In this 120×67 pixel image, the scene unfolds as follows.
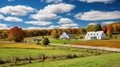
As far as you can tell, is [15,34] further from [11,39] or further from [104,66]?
[104,66]

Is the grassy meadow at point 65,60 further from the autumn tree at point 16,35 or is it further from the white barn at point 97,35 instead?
the white barn at point 97,35

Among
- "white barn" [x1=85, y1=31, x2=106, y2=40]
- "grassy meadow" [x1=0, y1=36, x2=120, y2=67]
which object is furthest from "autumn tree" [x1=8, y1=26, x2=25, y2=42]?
"white barn" [x1=85, y1=31, x2=106, y2=40]

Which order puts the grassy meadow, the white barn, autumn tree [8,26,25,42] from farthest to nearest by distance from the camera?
the white barn → autumn tree [8,26,25,42] → the grassy meadow

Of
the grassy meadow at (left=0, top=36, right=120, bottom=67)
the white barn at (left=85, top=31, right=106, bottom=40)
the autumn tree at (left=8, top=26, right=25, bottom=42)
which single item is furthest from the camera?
the white barn at (left=85, top=31, right=106, bottom=40)

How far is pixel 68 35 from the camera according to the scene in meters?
164

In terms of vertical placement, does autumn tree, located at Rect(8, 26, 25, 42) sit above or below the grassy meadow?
above

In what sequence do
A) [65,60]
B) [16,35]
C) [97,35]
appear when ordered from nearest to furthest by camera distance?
1. [65,60]
2. [16,35]
3. [97,35]

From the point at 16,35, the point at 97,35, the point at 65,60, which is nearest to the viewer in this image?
the point at 65,60

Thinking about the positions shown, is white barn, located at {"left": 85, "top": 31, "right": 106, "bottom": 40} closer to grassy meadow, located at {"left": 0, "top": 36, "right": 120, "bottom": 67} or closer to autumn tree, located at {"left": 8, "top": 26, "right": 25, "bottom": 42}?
autumn tree, located at {"left": 8, "top": 26, "right": 25, "bottom": 42}

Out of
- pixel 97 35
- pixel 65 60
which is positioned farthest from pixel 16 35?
pixel 65 60

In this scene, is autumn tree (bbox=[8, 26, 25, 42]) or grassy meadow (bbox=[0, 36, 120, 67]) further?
autumn tree (bbox=[8, 26, 25, 42])

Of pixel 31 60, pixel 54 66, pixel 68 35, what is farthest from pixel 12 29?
pixel 54 66

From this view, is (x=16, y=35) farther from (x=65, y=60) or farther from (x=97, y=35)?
(x=65, y=60)

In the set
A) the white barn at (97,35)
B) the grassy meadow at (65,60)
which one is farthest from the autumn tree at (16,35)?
the white barn at (97,35)
